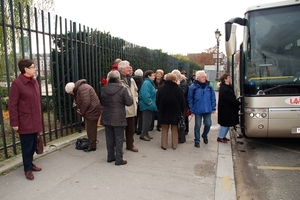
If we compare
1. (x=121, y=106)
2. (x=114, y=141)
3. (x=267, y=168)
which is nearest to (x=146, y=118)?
(x=114, y=141)

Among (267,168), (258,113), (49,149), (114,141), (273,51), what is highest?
(273,51)

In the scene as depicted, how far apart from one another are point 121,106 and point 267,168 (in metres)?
3.04

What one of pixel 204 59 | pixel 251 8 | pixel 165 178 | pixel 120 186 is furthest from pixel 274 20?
pixel 204 59

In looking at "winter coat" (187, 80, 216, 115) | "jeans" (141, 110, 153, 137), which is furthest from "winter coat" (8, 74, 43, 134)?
"winter coat" (187, 80, 216, 115)

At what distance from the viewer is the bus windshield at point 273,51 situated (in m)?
5.61

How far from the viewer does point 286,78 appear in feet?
18.4

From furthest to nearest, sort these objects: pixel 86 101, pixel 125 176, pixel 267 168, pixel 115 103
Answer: pixel 86 101 → pixel 267 168 → pixel 115 103 → pixel 125 176

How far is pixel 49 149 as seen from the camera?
5.37m

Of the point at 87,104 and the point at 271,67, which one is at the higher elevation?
the point at 271,67

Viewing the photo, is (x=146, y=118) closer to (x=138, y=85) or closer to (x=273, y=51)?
(x=138, y=85)

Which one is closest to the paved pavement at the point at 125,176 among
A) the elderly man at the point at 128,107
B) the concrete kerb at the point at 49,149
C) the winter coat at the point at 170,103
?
the concrete kerb at the point at 49,149

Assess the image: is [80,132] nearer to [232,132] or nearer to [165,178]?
[165,178]

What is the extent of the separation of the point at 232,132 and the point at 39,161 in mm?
5834

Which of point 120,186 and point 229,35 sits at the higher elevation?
point 229,35
